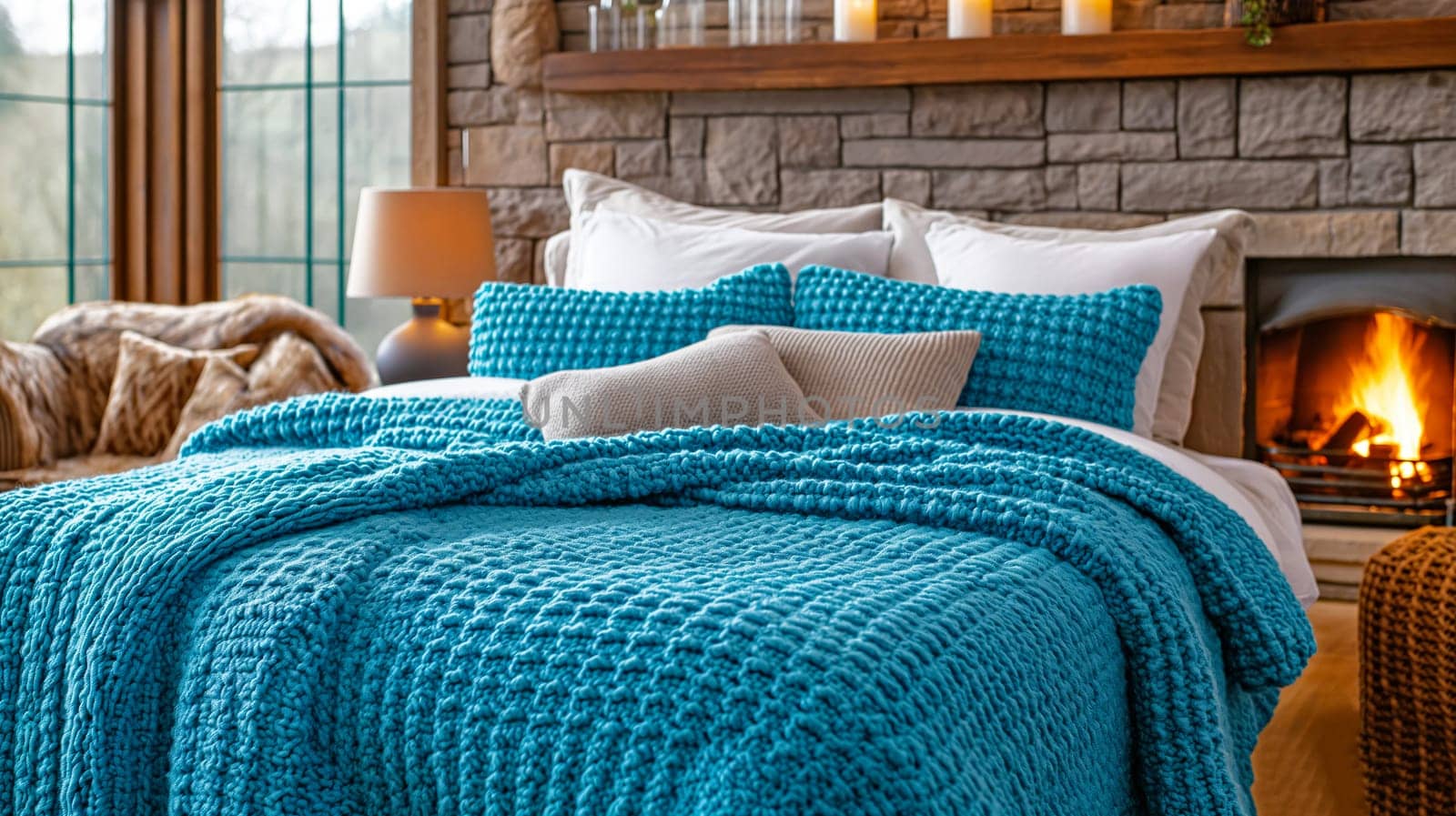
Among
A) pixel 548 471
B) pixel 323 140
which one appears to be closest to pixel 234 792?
pixel 548 471

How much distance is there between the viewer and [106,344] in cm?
363

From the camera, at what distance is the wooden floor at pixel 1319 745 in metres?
2.31

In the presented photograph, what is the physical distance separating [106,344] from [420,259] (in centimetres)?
86

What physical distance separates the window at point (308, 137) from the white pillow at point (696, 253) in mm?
1462

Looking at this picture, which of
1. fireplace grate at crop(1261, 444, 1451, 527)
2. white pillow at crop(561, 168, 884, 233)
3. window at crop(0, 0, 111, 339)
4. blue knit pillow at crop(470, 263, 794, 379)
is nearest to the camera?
blue knit pillow at crop(470, 263, 794, 379)

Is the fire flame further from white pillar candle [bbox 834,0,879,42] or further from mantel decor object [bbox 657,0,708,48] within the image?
mantel decor object [bbox 657,0,708,48]

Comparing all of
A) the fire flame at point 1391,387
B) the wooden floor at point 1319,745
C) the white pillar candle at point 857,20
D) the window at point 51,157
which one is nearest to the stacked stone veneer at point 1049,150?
the white pillar candle at point 857,20

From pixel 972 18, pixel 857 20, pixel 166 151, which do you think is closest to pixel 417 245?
pixel 857 20

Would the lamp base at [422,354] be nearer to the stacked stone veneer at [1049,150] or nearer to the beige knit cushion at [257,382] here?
the beige knit cushion at [257,382]

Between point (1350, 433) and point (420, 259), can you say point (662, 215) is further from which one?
point (1350, 433)

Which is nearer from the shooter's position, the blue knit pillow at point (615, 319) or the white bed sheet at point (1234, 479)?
the white bed sheet at point (1234, 479)

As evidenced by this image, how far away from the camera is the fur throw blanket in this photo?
3475 millimetres

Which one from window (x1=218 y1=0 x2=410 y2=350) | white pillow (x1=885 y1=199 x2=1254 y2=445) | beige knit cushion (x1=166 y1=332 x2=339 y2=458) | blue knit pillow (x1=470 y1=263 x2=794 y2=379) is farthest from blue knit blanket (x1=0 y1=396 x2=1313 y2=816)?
window (x1=218 y1=0 x2=410 y2=350)

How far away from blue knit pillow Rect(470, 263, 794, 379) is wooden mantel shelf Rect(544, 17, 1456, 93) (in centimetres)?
103
